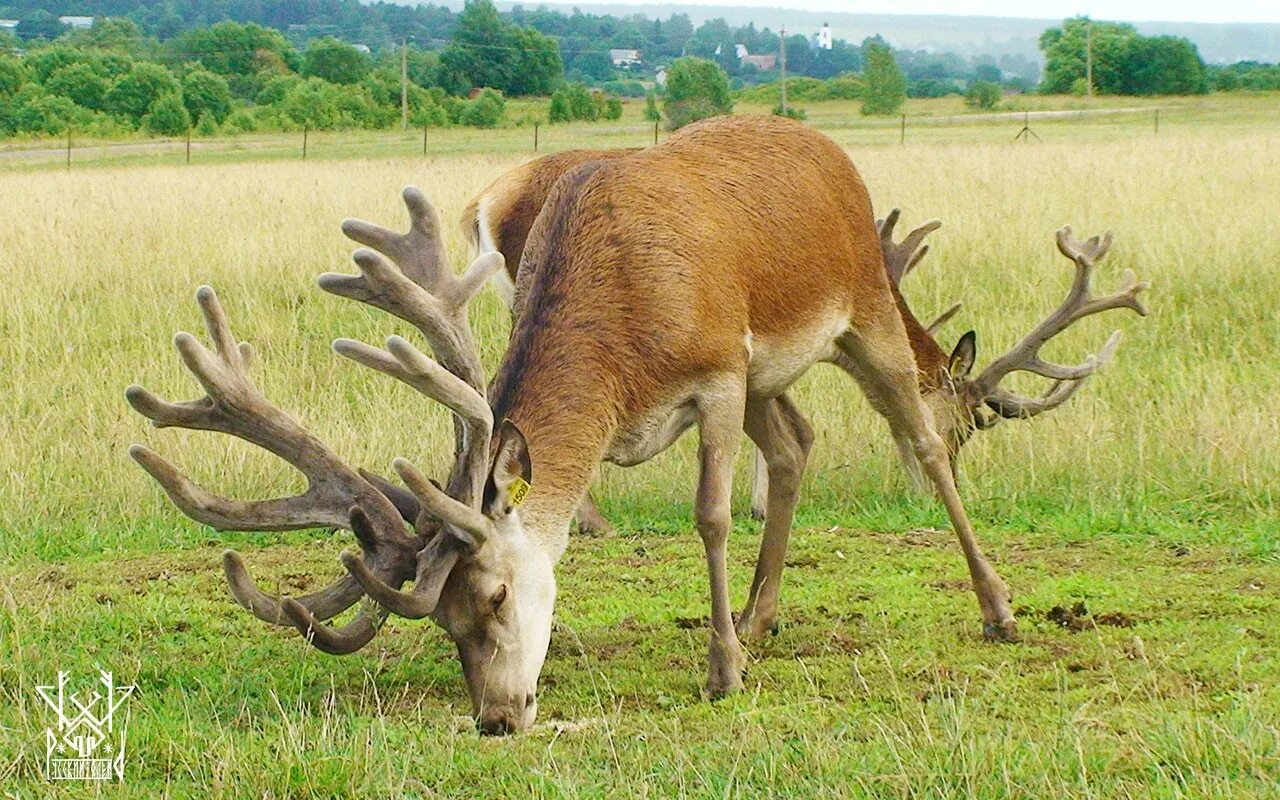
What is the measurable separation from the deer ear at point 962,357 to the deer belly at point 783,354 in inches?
91.5

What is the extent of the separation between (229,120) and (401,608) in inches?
2471

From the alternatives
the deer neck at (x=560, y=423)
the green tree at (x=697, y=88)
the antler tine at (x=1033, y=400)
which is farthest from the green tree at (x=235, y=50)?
the deer neck at (x=560, y=423)

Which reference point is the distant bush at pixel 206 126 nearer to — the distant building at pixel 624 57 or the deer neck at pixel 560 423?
the deer neck at pixel 560 423

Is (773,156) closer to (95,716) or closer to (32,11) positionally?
(95,716)

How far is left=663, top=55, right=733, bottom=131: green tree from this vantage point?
43.8m

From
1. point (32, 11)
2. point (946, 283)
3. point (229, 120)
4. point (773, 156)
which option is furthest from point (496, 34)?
point (32, 11)

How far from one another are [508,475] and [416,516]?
38cm

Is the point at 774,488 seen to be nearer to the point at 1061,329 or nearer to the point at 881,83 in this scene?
the point at 1061,329

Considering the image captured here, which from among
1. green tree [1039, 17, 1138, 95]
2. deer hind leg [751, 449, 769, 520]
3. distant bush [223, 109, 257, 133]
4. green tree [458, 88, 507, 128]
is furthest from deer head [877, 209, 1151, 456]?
green tree [1039, 17, 1138, 95]

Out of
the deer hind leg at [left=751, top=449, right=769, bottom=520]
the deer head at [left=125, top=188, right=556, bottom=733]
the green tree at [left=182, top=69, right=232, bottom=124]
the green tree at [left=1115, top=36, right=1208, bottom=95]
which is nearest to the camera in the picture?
the deer head at [left=125, top=188, right=556, bottom=733]

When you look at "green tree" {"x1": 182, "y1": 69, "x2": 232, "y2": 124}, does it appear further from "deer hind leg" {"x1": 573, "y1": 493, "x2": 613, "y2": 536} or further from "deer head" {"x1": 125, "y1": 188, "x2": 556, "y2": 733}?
"deer head" {"x1": 125, "y1": 188, "x2": 556, "y2": 733}

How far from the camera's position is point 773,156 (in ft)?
23.5

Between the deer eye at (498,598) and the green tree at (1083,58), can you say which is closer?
the deer eye at (498,598)

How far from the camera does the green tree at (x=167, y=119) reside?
61031 millimetres
